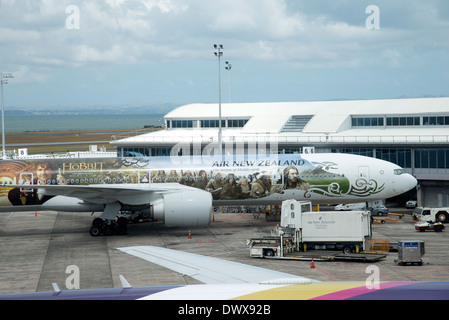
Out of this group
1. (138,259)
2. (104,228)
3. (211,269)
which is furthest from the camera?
(104,228)

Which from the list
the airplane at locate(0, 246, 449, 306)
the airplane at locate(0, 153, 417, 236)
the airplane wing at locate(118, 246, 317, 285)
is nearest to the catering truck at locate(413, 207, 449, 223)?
the airplane at locate(0, 153, 417, 236)

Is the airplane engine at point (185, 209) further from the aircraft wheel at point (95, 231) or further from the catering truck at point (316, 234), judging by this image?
the aircraft wheel at point (95, 231)

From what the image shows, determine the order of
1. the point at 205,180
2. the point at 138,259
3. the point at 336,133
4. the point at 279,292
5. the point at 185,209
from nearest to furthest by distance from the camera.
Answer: the point at 279,292 < the point at 138,259 < the point at 185,209 < the point at 205,180 < the point at 336,133

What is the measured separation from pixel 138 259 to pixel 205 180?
899cm

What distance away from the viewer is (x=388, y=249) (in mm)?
30594

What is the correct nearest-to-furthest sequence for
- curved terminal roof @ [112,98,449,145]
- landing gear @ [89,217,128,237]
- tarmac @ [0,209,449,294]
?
1. tarmac @ [0,209,449,294]
2. landing gear @ [89,217,128,237]
3. curved terminal roof @ [112,98,449,145]

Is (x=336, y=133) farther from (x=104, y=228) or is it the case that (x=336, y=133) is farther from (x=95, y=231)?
(x=95, y=231)

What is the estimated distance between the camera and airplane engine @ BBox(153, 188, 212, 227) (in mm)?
33875

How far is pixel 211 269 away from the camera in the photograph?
12.4 m

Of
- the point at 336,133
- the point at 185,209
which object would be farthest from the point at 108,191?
the point at 336,133

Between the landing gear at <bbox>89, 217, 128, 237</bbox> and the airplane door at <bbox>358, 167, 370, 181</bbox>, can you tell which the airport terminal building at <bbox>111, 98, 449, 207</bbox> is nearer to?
the airplane door at <bbox>358, 167, 370, 181</bbox>

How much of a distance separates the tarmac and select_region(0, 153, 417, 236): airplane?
2.13 metres
